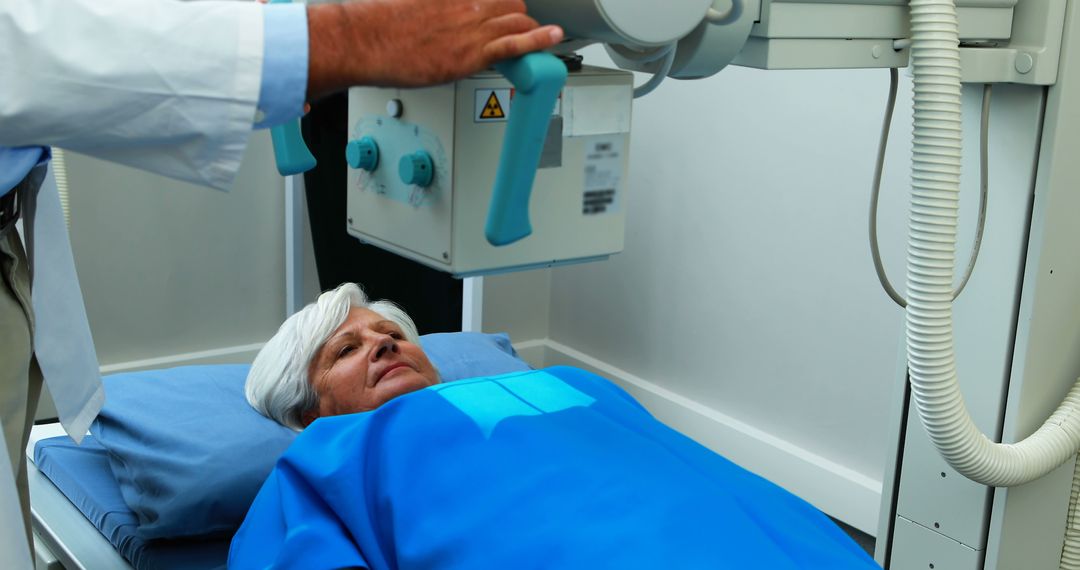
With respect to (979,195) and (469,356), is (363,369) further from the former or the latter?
(979,195)

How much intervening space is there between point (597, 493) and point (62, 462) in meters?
1.04

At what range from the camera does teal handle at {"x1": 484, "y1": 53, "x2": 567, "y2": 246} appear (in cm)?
81

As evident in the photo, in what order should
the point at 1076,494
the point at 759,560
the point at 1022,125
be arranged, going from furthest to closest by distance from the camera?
the point at 1076,494
the point at 1022,125
the point at 759,560

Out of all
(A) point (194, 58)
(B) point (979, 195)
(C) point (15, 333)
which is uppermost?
(A) point (194, 58)

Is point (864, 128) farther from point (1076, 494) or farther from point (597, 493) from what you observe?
point (597, 493)

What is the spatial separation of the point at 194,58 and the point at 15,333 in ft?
1.35

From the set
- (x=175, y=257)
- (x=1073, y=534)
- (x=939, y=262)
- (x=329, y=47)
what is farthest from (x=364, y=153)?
(x=175, y=257)

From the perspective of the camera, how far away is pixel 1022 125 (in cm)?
132

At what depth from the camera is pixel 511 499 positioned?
128cm

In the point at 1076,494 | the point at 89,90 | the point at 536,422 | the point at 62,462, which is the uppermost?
the point at 89,90

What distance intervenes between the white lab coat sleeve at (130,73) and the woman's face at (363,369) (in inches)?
35.5

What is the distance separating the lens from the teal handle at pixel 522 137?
81cm

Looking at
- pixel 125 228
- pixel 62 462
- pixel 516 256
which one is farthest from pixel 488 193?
pixel 125 228

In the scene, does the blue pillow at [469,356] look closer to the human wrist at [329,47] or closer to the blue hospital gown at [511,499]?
the blue hospital gown at [511,499]
